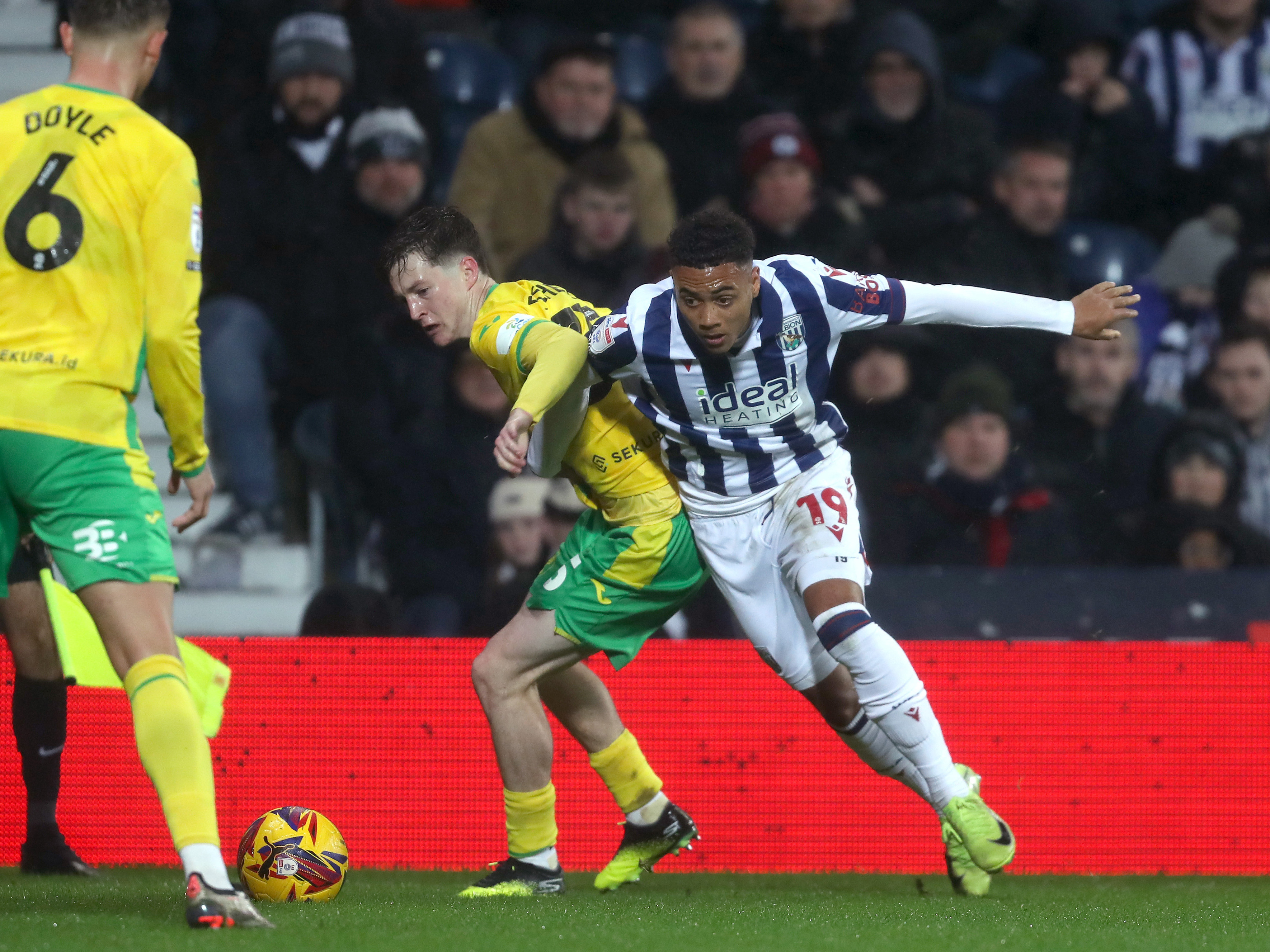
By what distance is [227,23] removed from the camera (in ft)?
27.8

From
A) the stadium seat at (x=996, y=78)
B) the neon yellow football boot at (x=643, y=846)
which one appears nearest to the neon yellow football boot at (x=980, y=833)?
the neon yellow football boot at (x=643, y=846)

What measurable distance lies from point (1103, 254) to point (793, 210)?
1.86 meters

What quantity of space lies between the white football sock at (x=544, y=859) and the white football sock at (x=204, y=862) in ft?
4.37

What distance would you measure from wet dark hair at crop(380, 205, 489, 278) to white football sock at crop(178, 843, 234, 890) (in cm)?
184

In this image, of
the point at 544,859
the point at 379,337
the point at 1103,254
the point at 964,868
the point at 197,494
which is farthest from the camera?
the point at 1103,254

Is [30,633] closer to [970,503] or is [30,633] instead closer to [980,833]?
[980,833]

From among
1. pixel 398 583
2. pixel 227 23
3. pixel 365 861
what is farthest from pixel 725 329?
pixel 227 23

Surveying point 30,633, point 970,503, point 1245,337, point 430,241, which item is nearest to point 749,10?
point 1245,337

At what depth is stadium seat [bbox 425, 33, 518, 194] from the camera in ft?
29.2

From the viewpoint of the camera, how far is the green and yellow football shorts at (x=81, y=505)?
11.2ft

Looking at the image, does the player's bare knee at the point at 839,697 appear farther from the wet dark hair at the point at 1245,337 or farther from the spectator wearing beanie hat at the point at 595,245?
the wet dark hair at the point at 1245,337

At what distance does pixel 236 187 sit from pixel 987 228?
375cm

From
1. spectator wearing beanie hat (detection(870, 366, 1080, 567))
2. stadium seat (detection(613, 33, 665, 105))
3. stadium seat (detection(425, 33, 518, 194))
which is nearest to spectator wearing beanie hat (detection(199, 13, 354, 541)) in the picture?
stadium seat (detection(425, 33, 518, 194))

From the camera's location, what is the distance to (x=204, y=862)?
11.1 feet
